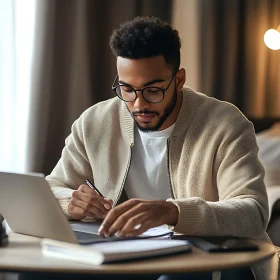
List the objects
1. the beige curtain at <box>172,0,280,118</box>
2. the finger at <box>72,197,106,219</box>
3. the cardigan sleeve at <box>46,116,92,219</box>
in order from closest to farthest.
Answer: the finger at <box>72,197,106,219</box> → the cardigan sleeve at <box>46,116,92,219</box> → the beige curtain at <box>172,0,280,118</box>

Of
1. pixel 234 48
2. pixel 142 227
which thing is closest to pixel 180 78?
pixel 142 227

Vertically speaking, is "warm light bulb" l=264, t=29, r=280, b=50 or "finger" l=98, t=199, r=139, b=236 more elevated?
"warm light bulb" l=264, t=29, r=280, b=50

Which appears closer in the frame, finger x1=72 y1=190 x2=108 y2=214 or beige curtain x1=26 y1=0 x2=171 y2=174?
finger x1=72 y1=190 x2=108 y2=214

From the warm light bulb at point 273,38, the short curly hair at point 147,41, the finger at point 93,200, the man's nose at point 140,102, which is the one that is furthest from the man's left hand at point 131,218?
the warm light bulb at point 273,38

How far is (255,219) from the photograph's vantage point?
158 centimetres

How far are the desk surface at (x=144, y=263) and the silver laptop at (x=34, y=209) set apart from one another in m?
0.06

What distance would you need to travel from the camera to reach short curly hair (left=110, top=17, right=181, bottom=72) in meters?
1.76

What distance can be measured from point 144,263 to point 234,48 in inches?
103

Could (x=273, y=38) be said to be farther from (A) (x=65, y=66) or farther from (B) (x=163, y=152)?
(B) (x=163, y=152)

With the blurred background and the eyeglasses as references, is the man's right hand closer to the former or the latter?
the eyeglasses

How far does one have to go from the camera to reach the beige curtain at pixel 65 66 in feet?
9.88

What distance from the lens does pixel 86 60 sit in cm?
317

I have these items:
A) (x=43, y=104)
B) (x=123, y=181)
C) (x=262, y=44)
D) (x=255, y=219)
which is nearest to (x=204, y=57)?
(x=262, y=44)

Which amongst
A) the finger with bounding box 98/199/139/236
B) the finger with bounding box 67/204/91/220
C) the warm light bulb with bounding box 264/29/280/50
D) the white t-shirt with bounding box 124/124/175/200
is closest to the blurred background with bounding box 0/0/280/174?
the warm light bulb with bounding box 264/29/280/50
